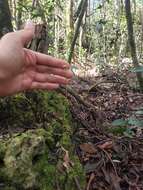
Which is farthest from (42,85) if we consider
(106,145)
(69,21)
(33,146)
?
(69,21)

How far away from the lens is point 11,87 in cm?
242

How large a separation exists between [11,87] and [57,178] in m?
0.57

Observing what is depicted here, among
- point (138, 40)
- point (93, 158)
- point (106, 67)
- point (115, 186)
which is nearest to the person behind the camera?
point (115, 186)

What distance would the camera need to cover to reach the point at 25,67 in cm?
243

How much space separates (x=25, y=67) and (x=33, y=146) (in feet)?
1.53

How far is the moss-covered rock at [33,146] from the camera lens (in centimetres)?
217

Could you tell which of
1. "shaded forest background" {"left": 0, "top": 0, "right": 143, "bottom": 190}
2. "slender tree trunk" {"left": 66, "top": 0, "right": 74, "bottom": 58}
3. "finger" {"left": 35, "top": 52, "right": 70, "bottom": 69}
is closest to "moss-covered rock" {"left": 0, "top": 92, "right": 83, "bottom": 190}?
"shaded forest background" {"left": 0, "top": 0, "right": 143, "bottom": 190}

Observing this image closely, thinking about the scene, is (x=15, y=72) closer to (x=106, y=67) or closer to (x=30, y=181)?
(x=30, y=181)

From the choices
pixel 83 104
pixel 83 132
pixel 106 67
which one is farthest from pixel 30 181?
pixel 106 67

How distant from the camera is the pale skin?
2.27m

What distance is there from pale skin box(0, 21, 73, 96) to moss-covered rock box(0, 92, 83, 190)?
0.28 meters

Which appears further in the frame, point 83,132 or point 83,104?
point 83,104

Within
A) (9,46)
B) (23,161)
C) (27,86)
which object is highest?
(9,46)

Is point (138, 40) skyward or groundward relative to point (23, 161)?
groundward
